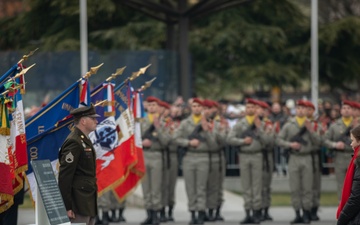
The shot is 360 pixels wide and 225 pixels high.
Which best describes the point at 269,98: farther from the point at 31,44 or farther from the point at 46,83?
the point at 46,83

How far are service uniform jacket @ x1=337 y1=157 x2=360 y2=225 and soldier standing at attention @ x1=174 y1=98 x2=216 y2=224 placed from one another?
809 centimetres

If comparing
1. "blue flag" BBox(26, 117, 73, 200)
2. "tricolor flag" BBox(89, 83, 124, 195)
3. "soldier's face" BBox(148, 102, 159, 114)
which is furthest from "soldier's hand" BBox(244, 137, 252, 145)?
"blue flag" BBox(26, 117, 73, 200)

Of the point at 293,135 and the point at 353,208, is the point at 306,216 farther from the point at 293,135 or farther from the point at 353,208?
the point at 353,208

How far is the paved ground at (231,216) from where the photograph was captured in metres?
19.4

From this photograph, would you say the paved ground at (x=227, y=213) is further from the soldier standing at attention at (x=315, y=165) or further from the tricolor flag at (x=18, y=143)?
the tricolor flag at (x=18, y=143)

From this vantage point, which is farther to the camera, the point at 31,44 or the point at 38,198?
the point at 31,44

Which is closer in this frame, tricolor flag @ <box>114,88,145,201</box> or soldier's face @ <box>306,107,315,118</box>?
tricolor flag @ <box>114,88,145,201</box>

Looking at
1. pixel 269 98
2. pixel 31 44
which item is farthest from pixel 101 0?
pixel 269 98

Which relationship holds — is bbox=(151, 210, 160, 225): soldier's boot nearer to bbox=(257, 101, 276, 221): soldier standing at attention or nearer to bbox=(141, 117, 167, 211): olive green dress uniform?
bbox=(141, 117, 167, 211): olive green dress uniform

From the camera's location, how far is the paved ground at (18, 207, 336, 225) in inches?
762

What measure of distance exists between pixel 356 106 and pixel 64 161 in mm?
7764

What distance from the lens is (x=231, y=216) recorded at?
20656 mm

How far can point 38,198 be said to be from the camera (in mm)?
11797

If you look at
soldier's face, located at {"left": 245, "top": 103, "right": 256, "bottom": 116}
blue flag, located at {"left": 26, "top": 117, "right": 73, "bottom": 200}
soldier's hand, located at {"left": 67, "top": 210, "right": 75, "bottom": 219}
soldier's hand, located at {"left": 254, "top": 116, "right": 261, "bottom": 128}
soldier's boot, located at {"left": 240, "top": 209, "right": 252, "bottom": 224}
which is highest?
soldier's face, located at {"left": 245, "top": 103, "right": 256, "bottom": 116}
